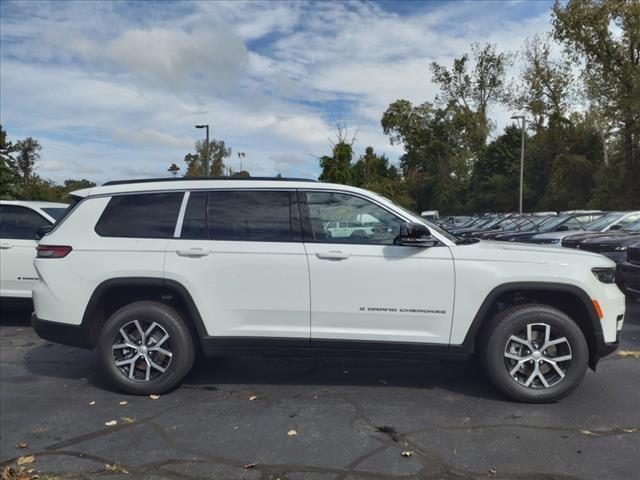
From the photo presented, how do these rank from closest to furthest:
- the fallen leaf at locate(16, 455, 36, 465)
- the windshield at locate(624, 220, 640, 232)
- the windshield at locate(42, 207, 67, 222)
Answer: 1. the fallen leaf at locate(16, 455, 36, 465)
2. the windshield at locate(42, 207, 67, 222)
3. the windshield at locate(624, 220, 640, 232)

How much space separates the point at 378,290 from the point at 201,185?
1783 millimetres

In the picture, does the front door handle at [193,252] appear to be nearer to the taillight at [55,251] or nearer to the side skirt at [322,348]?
the side skirt at [322,348]

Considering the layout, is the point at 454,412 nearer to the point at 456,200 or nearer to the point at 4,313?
the point at 4,313

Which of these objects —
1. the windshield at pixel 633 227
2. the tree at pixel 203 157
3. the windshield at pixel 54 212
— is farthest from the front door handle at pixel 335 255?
the tree at pixel 203 157

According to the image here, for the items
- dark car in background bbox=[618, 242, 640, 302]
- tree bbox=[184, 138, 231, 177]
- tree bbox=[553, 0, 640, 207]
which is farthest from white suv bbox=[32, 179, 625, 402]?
tree bbox=[184, 138, 231, 177]

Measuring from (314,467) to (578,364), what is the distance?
7.57 feet

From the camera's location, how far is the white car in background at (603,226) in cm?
1178

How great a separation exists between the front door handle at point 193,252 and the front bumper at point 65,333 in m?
1.06

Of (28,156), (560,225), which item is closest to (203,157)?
(28,156)

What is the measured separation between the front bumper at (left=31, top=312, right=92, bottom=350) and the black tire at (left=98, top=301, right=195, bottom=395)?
153mm

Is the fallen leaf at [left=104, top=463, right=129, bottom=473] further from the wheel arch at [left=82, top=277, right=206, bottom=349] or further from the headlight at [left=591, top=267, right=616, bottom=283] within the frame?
the headlight at [left=591, top=267, right=616, bottom=283]

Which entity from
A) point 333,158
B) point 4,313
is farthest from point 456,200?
point 4,313

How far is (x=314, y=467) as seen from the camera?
3436mm

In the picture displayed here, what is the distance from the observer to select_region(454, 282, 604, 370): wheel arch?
14.3 ft
